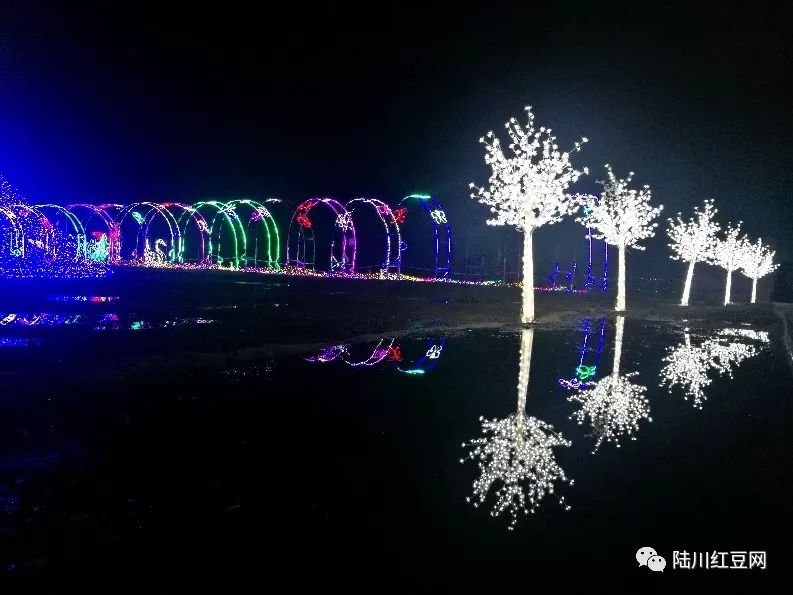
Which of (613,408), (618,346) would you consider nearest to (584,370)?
(613,408)

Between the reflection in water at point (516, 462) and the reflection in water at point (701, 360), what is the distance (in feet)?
9.42

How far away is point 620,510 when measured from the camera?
4.69 metres

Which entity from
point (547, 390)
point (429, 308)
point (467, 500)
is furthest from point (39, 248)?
point (467, 500)

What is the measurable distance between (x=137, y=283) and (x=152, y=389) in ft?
76.6

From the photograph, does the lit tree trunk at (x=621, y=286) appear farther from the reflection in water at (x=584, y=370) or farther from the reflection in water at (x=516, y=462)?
the reflection in water at (x=516, y=462)

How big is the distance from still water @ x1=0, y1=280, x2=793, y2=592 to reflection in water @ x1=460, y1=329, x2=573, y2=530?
2 cm

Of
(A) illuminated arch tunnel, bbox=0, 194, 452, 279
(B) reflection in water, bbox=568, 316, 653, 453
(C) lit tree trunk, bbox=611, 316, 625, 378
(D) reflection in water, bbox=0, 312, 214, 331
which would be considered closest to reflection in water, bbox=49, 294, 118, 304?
(D) reflection in water, bbox=0, 312, 214, 331

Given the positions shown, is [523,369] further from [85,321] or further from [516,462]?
[85,321]

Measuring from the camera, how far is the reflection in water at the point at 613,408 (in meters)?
6.87

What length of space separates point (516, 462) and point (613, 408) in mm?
2775

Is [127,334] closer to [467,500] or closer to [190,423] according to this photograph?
[190,423]

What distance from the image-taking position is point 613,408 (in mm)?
7949

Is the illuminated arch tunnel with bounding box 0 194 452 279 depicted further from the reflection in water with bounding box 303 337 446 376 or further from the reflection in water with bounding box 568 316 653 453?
the reflection in water with bounding box 568 316 653 453

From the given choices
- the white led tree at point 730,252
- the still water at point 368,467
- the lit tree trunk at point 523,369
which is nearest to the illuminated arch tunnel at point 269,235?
the white led tree at point 730,252
